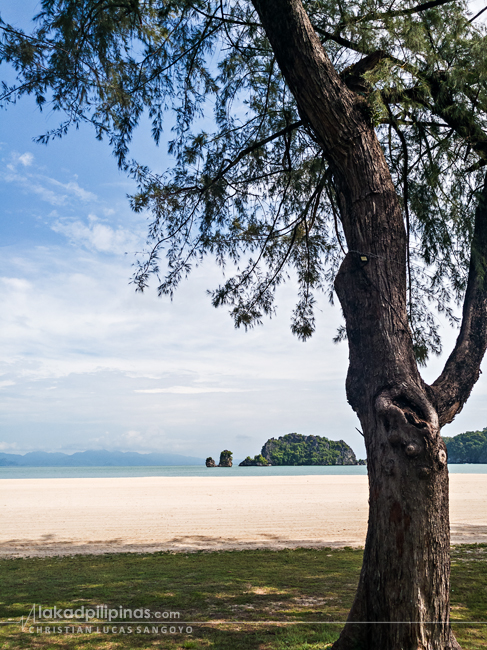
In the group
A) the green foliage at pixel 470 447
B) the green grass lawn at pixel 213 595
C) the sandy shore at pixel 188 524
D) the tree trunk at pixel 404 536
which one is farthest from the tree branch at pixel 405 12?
the green foliage at pixel 470 447

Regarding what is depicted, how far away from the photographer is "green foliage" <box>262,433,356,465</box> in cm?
10925

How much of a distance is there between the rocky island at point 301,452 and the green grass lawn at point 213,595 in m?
104

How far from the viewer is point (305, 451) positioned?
109625 mm

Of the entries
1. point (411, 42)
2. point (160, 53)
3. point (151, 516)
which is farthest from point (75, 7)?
point (151, 516)

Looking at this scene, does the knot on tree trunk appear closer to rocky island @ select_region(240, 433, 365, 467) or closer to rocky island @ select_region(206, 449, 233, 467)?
rocky island @ select_region(206, 449, 233, 467)

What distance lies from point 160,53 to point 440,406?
515cm

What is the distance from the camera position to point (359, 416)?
139 inches

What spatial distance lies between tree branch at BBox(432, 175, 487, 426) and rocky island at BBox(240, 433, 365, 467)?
4221 inches

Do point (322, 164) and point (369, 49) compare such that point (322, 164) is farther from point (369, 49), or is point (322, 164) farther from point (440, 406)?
point (440, 406)

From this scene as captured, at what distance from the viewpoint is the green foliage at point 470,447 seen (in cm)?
10256

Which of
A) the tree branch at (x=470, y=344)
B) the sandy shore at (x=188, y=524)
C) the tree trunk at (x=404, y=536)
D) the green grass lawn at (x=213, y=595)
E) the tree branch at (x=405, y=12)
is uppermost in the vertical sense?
the tree branch at (x=405, y=12)

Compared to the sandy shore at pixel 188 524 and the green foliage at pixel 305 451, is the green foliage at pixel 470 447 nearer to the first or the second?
the green foliage at pixel 305 451

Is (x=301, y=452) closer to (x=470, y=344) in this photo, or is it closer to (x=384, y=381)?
(x=470, y=344)

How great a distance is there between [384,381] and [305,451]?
11115 centimetres
